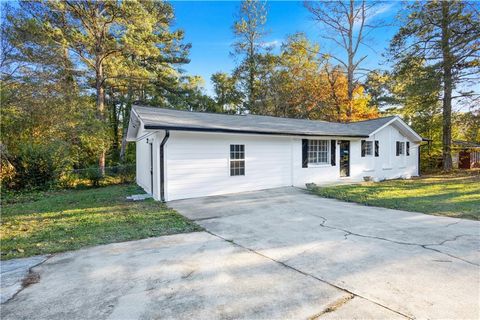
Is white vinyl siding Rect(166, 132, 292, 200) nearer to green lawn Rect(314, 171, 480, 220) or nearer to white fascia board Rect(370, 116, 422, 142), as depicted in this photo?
green lawn Rect(314, 171, 480, 220)

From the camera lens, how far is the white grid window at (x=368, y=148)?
13.8 m

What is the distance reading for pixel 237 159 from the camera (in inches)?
379

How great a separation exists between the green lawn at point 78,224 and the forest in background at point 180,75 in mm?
5314

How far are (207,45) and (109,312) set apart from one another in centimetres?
2013

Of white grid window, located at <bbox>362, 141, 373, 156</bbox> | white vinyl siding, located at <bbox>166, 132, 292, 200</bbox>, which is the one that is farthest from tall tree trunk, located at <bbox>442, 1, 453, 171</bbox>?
white vinyl siding, located at <bbox>166, 132, 292, 200</bbox>

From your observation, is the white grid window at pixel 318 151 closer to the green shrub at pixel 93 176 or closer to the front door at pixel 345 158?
the front door at pixel 345 158

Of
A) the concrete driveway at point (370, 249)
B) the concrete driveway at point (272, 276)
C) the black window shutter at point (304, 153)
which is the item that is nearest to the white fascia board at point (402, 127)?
the black window shutter at point (304, 153)

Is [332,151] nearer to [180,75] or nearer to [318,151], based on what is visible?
[318,151]

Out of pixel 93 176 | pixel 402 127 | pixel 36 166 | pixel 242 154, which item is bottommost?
pixel 93 176

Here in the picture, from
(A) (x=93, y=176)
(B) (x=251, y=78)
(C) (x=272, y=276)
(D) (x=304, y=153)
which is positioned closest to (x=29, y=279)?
(C) (x=272, y=276)

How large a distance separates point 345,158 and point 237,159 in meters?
6.62

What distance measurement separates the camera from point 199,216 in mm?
6277

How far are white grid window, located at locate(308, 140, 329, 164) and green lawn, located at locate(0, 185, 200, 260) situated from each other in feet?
24.3

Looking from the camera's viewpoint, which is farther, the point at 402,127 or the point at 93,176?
the point at 402,127
